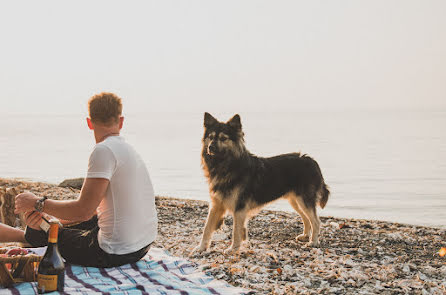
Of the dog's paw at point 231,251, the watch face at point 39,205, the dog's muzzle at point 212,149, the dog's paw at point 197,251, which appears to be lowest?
the dog's paw at point 197,251

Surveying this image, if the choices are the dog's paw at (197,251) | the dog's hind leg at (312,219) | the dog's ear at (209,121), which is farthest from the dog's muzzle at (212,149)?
the dog's hind leg at (312,219)

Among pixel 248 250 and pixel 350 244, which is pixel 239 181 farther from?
pixel 350 244

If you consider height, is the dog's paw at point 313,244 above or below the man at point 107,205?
below

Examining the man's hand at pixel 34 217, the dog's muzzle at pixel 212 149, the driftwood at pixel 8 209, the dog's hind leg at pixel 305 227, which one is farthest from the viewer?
the dog's hind leg at pixel 305 227

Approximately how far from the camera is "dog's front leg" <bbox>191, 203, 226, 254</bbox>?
21.9 feet

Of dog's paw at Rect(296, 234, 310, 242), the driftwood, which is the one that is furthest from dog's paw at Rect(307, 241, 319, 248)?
the driftwood

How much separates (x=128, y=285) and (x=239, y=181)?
2773 millimetres

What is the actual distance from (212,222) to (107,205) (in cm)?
267

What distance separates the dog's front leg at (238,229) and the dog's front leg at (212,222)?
0.28m

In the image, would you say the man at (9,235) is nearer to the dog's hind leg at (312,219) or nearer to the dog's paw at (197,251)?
→ the dog's paw at (197,251)

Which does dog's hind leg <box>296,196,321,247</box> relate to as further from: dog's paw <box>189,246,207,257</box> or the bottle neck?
the bottle neck

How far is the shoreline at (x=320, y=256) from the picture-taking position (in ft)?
16.6

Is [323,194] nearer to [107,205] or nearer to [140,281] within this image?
[140,281]

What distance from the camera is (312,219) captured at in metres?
7.48
